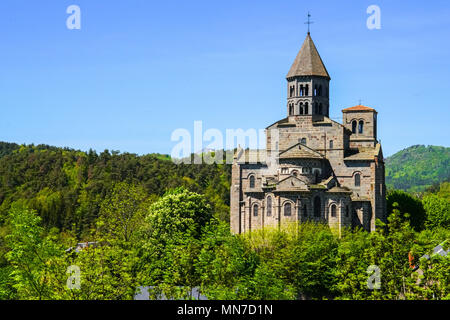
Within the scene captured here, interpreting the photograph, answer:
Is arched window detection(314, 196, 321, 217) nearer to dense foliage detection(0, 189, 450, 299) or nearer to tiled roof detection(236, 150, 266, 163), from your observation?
tiled roof detection(236, 150, 266, 163)

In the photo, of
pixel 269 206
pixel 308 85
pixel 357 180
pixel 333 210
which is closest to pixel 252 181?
pixel 269 206

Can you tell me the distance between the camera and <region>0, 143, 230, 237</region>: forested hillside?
116100 mm

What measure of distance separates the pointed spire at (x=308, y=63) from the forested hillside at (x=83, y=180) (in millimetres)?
38507

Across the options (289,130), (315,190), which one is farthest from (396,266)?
(289,130)

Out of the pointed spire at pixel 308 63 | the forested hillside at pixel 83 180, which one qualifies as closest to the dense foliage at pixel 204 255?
the forested hillside at pixel 83 180

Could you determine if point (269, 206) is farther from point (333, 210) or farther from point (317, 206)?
point (333, 210)

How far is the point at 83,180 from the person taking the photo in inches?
5217

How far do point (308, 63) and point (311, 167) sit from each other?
13174 mm

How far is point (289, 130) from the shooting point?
74.2 metres

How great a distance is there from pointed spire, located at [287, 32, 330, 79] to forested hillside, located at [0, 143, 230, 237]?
38.5 m

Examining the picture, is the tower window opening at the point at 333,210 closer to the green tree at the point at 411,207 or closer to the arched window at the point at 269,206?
the arched window at the point at 269,206
